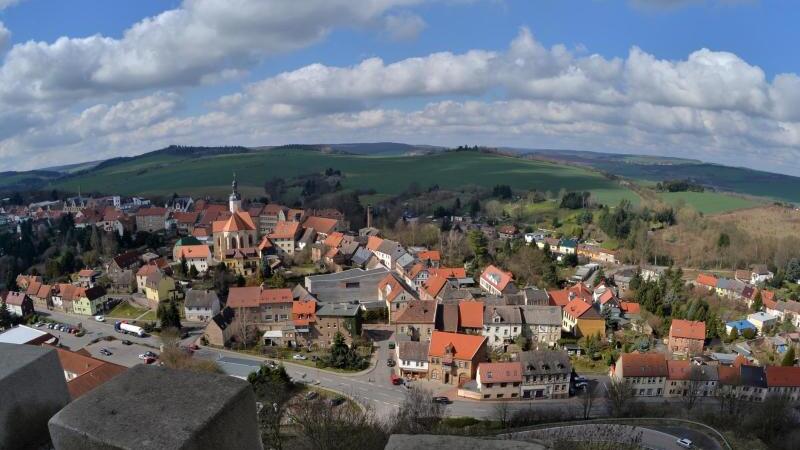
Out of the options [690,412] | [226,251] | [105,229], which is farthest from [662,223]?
[105,229]

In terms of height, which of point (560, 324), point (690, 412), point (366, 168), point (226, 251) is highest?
point (366, 168)

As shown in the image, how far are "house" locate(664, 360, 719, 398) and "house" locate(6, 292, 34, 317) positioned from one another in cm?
6555

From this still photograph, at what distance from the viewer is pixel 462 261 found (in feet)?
234

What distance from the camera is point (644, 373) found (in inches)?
1571

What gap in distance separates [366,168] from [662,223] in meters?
100

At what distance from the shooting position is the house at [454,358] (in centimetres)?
3991

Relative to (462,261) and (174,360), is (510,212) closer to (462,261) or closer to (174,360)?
(462,261)

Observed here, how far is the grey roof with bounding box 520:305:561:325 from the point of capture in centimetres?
4791

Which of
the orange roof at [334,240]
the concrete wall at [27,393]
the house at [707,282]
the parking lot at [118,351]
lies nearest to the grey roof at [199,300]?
the parking lot at [118,351]

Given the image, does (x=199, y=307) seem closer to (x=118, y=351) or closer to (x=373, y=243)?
(x=118, y=351)

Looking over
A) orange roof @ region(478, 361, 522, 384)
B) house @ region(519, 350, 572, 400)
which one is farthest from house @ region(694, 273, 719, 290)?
orange roof @ region(478, 361, 522, 384)

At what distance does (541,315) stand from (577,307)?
4.83 metres

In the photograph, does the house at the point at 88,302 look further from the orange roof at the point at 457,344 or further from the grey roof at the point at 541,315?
the grey roof at the point at 541,315

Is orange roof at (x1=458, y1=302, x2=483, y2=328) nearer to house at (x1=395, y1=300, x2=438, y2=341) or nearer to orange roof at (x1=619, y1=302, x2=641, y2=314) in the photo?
house at (x1=395, y1=300, x2=438, y2=341)
